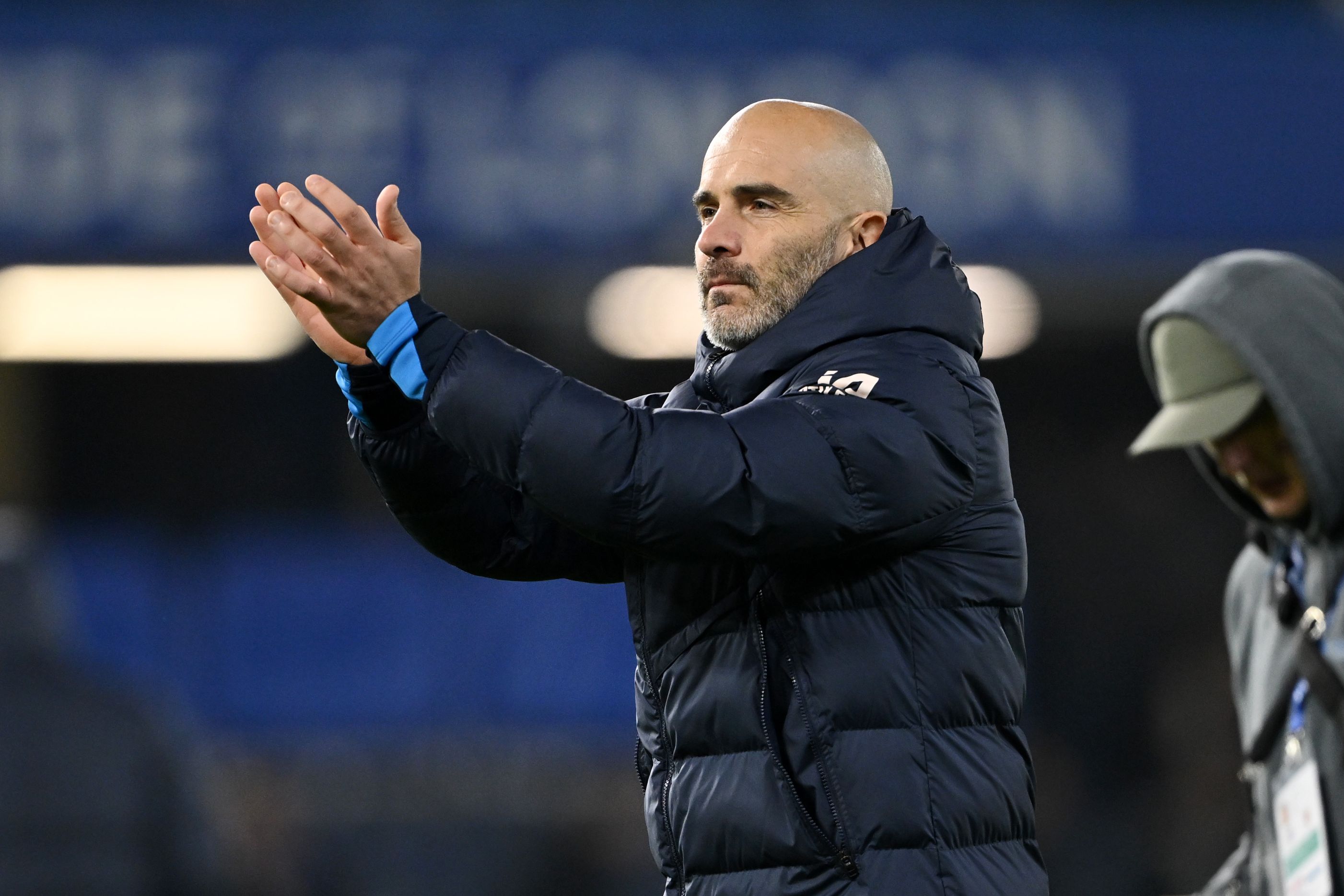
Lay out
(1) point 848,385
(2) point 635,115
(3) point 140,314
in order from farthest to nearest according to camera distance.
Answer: (2) point 635,115 → (3) point 140,314 → (1) point 848,385

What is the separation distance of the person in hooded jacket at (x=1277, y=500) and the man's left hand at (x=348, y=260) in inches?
49.3

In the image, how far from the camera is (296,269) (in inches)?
77.0

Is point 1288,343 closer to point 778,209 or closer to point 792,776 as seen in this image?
point 778,209

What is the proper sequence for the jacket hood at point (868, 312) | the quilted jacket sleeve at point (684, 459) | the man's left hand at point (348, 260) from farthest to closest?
the jacket hood at point (868, 312) → the man's left hand at point (348, 260) → the quilted jacket sleeve at point (684, 459)

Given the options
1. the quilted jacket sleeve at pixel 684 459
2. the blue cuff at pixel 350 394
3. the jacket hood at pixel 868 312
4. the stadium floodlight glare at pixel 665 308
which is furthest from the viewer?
the stadium floodlight glare at pixel 665 308

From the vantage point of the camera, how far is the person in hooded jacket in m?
2.46

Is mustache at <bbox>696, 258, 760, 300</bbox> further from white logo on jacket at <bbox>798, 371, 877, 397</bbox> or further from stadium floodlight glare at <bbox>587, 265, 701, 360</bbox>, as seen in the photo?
stadium floodlight glare at <bbox>587, 265, 701, 360</bbox>

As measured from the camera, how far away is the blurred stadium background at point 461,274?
527cm

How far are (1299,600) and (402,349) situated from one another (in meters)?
1.43

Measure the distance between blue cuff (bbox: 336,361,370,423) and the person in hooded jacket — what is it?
120 centimetres

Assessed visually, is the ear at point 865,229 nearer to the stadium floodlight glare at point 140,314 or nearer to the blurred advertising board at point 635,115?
the blurred advertising board at point 635,115

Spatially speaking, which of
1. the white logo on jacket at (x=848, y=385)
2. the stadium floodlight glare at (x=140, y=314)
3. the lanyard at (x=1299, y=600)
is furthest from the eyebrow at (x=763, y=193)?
the stadium floodlight glare at (x=140, y=314)

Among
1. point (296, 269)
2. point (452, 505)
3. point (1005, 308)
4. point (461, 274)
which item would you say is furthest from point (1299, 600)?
point (461, 274)

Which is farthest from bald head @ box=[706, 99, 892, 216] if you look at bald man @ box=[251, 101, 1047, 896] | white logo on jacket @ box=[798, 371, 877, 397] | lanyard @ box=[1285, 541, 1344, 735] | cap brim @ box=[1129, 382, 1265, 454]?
lanyard @ box=[1285, 541, 1344, 735]
